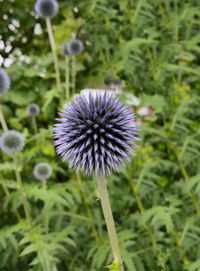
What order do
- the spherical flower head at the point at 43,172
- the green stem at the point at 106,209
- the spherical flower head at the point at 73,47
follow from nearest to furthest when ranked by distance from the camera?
1. the green stem at the point at 106,209
2. the spherical flower head at the point at 43,172
3. the spherical flower head at the point at 73,47

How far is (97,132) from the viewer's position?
114 cm

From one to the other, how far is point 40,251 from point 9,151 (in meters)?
0.56

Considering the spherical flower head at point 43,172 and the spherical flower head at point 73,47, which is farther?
the spherical flower head at point 73,47

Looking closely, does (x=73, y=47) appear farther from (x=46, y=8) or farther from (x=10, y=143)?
(x=10, y=143)

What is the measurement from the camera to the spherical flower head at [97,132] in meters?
1.13

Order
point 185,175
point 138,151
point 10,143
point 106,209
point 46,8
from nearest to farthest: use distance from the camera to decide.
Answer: point 106,209 < point 10,143 < point 138,151 < point 46,8 < point 185,175

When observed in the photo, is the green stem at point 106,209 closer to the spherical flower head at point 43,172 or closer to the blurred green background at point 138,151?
the blurred green background at point 138,151

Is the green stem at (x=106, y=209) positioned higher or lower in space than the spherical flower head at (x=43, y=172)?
lower

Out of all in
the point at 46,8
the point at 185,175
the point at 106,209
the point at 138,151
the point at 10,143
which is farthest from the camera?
the point at 185,175

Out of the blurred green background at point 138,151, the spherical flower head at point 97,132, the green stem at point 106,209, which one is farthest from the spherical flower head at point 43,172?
the green stem at point 106,209

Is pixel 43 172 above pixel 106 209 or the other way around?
above

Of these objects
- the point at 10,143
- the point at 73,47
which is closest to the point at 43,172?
the point at 10,143

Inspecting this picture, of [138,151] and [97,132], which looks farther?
[138,151]

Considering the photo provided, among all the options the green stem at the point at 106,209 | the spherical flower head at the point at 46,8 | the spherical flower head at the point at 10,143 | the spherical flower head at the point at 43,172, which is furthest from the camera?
the spherical flower head at the point at 46,8
